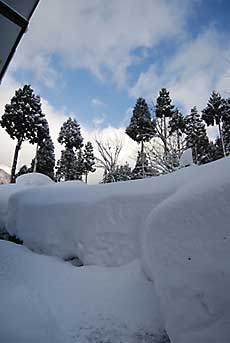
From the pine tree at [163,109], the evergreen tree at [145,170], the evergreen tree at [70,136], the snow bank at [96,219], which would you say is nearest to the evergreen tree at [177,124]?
the pine tree at [163,109]

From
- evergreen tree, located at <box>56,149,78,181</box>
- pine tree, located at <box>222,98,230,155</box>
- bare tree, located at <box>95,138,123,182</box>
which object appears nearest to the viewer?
bare tree, located at <box>95,138,123,182</box>

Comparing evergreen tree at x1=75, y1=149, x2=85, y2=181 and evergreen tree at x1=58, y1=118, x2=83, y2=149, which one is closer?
evergreen tree at x1=58, y1=118, x2=83, y2=149

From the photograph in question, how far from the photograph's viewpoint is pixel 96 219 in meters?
3.07

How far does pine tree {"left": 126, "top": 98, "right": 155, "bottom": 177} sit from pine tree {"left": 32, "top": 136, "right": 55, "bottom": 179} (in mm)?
6303

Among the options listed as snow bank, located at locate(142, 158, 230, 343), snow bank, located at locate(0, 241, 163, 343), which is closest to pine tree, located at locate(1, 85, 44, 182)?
snow bank, located at locate(0, 241, 163, 343)

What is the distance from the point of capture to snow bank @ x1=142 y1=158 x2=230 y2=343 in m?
1.28

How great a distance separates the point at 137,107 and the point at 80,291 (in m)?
16.4

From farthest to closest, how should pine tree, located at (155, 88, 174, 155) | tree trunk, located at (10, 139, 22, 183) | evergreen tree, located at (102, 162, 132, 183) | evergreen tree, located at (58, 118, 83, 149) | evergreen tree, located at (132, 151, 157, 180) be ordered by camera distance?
evergreen tree, located at (58, 118, 83, 149)
evergreen tree, located at (102, 162, 132, 183)
pine tree, located at (155, 88, 174, 155)
tree trunk, located at (10, 139, 22, 183)
evergreen tree, located at (132, 151, 157, 180)

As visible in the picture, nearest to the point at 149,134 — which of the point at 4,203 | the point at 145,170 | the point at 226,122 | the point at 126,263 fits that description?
the point at 145,170

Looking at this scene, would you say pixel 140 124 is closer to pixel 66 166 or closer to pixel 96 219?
pixel 66 166

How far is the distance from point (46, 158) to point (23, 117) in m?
3.92

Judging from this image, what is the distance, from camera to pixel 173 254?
1.54 metres

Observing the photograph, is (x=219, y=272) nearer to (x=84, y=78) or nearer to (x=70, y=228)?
(x=70, y=228)

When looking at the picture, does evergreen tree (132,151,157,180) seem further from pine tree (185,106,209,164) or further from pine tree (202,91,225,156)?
pine tree (202,91,225,156)
